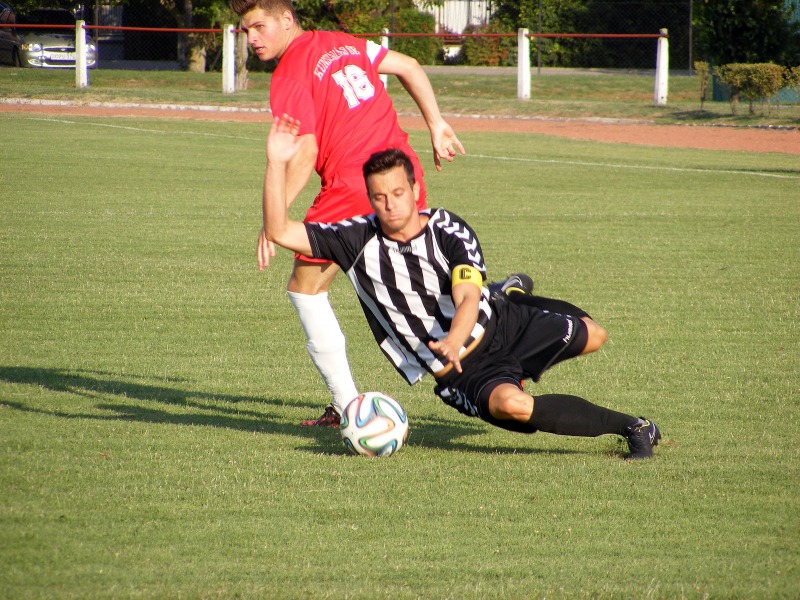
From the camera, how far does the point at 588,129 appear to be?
2561 centimetres

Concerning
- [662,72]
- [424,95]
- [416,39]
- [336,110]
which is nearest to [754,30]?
[662,72]

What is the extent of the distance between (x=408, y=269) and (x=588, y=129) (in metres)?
22.0

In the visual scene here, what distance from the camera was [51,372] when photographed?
586 cm

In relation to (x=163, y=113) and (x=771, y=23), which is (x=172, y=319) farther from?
(x=771, y=23)

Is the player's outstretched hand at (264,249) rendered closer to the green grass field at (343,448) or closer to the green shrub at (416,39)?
the green grass field at (343,448)

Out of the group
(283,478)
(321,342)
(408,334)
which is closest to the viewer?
(283,478)

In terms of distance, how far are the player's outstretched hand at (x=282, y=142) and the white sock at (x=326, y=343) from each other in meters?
0.92

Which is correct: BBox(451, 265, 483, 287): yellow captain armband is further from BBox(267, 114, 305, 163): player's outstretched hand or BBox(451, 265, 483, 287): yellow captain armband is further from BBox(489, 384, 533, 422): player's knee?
BBox(267, 114, 305, 163): player's outstretched hand

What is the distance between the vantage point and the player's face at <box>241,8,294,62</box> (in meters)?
4.70

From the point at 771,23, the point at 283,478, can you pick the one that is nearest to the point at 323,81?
the point at 283,478

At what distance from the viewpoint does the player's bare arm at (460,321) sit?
4.00 m

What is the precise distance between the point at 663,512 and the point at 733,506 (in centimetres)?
29

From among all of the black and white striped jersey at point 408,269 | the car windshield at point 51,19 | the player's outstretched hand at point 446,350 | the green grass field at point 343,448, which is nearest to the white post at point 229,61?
the car windshield at point 51,19

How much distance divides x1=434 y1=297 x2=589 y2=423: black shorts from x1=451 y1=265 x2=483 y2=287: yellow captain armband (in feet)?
1.22
